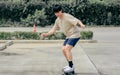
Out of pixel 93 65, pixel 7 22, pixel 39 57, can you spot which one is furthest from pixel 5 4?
pixel 93 65

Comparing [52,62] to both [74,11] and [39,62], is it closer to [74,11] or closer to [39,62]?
[39,62]

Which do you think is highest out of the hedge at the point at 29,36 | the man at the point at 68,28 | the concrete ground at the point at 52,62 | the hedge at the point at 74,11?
the man at the point at 68,28

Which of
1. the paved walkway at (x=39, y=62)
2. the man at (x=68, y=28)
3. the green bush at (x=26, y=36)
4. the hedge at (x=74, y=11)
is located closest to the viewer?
the man at (x=68, y=28)

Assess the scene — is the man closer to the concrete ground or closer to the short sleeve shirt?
the short sleeve shirt

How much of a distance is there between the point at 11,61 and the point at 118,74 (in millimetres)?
3819

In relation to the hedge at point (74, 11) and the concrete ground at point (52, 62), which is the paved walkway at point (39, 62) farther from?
the hedge at point (74, 11)

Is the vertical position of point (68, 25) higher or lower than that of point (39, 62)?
higher

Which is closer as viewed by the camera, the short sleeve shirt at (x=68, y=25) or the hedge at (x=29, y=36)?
the short sleeve shirt at (x=68, y=25)

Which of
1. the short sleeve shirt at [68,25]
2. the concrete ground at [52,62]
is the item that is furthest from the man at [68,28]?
the concrete ground at [52,62]

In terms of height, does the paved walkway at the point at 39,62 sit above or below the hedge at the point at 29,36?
above

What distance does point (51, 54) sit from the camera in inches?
590

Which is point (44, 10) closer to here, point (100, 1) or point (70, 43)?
point (100, 1)

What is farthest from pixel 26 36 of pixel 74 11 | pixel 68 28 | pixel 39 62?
pixel 74 11

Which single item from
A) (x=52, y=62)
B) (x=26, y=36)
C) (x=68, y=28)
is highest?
(x=68, y=28)
